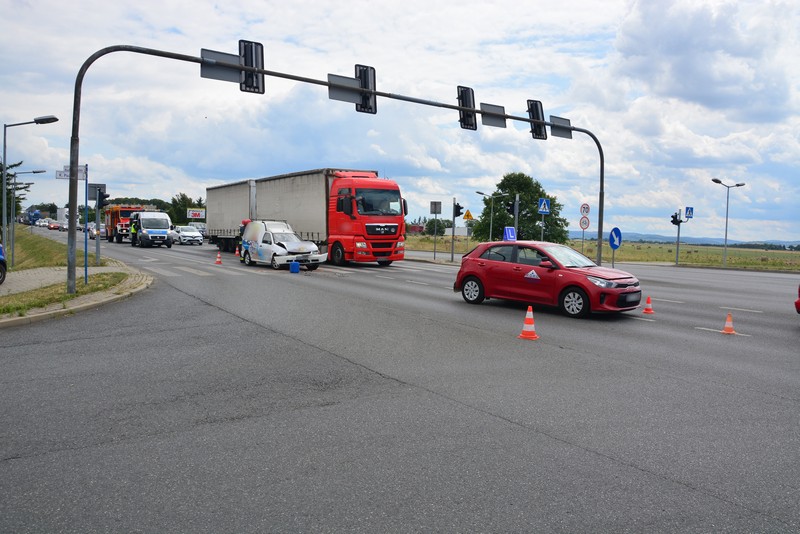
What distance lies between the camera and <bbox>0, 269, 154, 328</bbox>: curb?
1116cm

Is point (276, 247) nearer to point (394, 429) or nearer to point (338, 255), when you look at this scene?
point (338, 255)

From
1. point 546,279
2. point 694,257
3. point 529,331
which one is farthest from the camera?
point 694,257

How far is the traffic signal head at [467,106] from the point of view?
67.6 ft

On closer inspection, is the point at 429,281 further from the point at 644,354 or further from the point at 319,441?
the point at 319,441

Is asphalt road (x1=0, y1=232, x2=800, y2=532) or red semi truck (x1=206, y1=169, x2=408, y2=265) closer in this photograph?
asphalt road (x1=0, y1=232, x2=800, y2=532)

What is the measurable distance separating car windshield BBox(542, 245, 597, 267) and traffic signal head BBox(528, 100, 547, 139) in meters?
9.49

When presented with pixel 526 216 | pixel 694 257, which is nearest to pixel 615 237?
pixel 694 257

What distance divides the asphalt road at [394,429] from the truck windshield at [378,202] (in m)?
15.6

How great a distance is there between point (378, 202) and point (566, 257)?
14.0 meters

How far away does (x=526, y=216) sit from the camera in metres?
77.8

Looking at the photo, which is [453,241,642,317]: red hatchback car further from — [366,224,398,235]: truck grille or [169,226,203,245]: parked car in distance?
[169,226,203,245]: parked car in distance

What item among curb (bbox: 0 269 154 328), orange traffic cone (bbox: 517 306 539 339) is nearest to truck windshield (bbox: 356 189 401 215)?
curb (bbox: 0 269 154 328)

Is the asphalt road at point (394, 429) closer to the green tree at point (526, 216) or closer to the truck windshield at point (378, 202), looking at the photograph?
the truck windshield at point (378, 202)

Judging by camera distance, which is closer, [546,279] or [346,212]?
[546,279]
